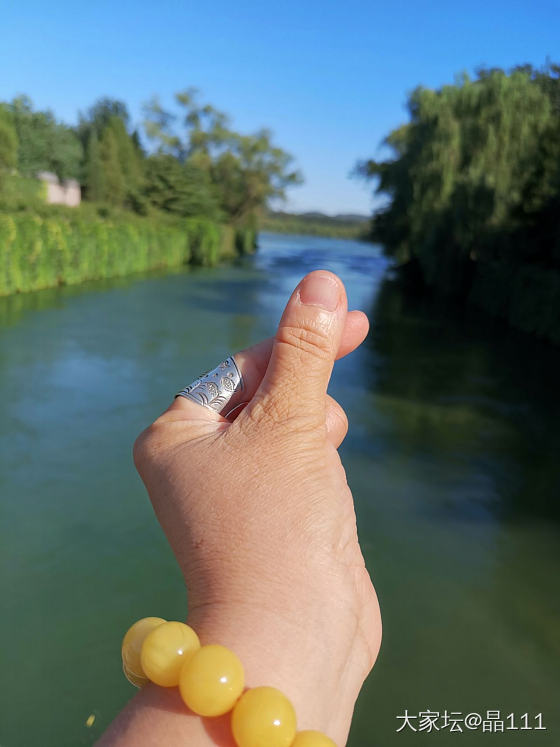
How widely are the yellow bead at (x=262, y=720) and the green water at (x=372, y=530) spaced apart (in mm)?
2901

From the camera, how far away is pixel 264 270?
32.8m

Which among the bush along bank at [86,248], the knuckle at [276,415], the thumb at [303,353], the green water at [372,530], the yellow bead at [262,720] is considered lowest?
the green water at [372,530]

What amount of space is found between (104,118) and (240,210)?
113ft

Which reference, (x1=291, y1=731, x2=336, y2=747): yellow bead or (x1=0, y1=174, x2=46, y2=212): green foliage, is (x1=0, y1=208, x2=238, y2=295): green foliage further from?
(x1=291, y1=731, x2=336, y2=747): yellow bead

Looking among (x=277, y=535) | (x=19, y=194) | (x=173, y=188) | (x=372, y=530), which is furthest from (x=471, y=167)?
(x=173, y=188)

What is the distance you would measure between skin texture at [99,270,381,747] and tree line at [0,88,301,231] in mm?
38718

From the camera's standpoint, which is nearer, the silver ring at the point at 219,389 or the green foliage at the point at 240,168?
the silver ring at the point at 219,389

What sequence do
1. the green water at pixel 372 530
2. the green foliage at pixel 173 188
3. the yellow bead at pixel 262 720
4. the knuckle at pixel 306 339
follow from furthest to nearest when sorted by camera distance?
the green foliage at pixel 173 188
the green water at pixel 372 530
the knuckle at pixel 306 339
the yellow bead at pixel 262 720

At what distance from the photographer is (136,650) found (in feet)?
3.63

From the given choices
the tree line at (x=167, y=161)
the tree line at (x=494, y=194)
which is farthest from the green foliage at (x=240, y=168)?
the tree line at (x=494, y=194)

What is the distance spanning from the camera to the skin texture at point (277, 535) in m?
1.05

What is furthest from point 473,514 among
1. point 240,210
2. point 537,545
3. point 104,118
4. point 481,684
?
point 104,118

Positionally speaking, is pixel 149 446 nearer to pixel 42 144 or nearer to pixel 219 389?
pixel 219 389

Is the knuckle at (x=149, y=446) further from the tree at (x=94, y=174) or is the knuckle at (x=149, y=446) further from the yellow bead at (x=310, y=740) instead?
the tree at (x=94, y=174)
